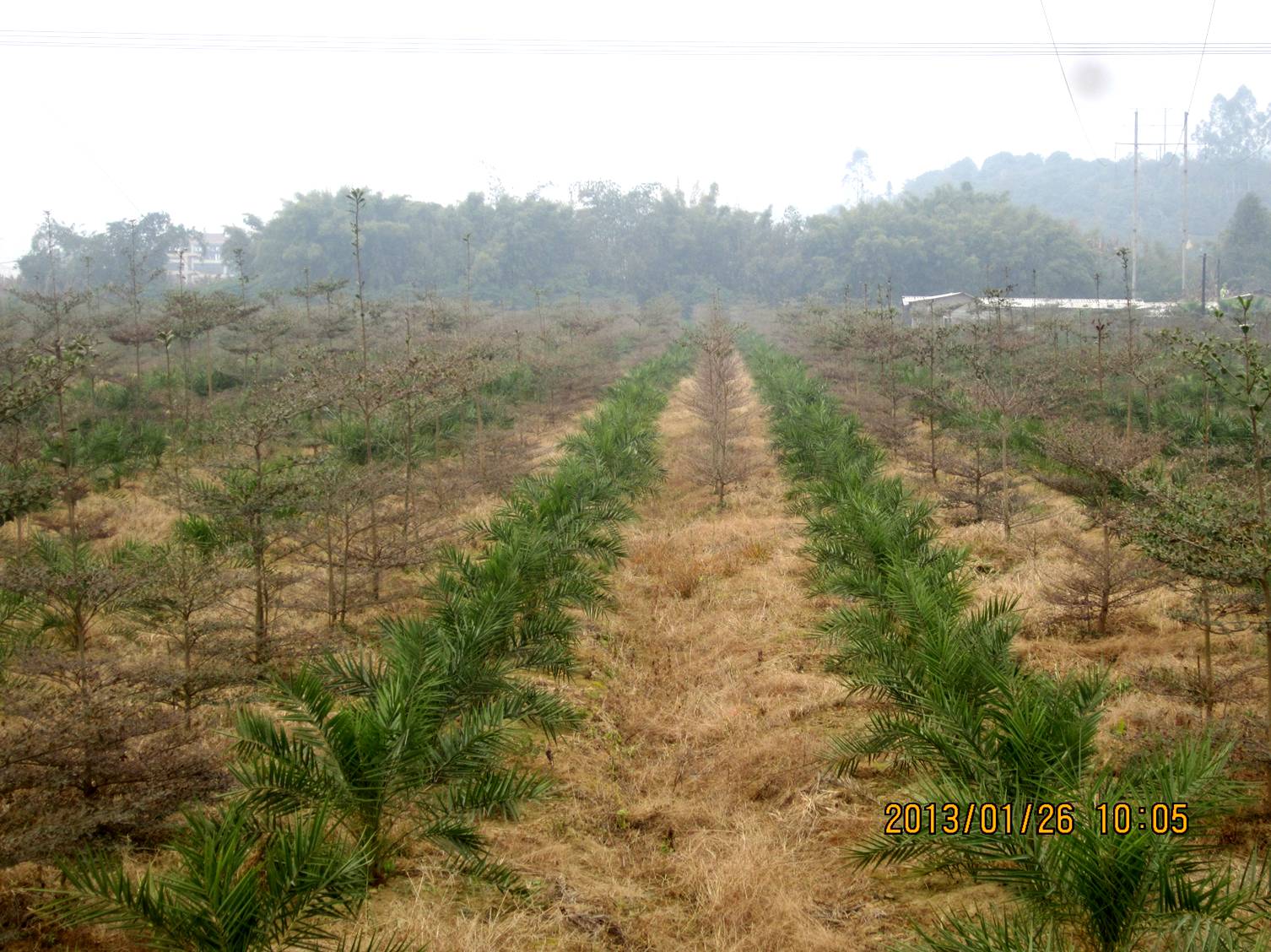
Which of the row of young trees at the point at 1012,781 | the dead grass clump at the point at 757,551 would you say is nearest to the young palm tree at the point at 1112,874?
the row of young trees at the point at 1012,781

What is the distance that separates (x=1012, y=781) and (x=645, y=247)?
209 feet

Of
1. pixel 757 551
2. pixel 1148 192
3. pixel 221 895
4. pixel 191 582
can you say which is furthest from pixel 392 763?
pixel 1148 192

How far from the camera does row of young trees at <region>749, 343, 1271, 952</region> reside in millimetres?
3662

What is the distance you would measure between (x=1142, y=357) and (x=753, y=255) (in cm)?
5199

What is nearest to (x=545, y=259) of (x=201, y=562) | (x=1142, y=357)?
(x=1142, y=357)

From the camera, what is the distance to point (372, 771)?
4.88 meters

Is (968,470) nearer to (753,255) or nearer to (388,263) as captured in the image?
(388,263)

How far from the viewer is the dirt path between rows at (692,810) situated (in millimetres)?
5023

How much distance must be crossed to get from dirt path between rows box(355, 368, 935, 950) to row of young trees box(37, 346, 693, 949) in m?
0.32

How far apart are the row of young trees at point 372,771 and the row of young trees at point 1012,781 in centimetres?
201

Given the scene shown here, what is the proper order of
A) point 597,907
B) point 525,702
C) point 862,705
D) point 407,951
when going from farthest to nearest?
1. point 862,705
2. point 525,702
3. point 597,907
4. point 407,951

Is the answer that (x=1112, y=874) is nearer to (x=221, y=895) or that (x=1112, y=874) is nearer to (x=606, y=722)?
(x=221, y=895)

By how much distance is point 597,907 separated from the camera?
5285 mm
